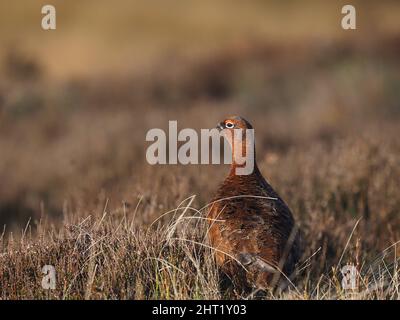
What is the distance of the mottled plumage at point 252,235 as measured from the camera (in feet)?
14.4

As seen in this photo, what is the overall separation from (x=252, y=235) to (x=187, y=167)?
12.1 ft

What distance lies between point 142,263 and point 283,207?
954 millimetres

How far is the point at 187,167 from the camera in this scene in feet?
26.7

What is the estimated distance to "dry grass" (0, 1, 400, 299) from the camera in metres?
4.36

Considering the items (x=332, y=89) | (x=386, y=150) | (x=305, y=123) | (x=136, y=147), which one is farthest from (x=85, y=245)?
(x=332, y=89)

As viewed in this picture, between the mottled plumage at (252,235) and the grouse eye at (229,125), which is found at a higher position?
the grouse eye at (229,125)

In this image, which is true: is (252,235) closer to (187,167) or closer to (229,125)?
(229,125)

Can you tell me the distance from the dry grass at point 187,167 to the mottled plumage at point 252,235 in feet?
0.38

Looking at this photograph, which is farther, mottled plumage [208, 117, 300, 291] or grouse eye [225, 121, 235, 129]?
grouse eye [225, 121, 235, 129]

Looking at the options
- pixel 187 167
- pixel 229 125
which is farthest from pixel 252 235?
pixel 187 167

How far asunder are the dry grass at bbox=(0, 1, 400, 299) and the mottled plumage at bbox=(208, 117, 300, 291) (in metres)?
0.12

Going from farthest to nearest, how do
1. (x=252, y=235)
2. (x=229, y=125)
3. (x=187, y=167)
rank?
(x=187, y=167) → (x=229, y=125) → (x=252, y=235)

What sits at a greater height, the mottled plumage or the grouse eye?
the grouse eye

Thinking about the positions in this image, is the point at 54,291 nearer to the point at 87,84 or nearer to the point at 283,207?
the point at 283,207
